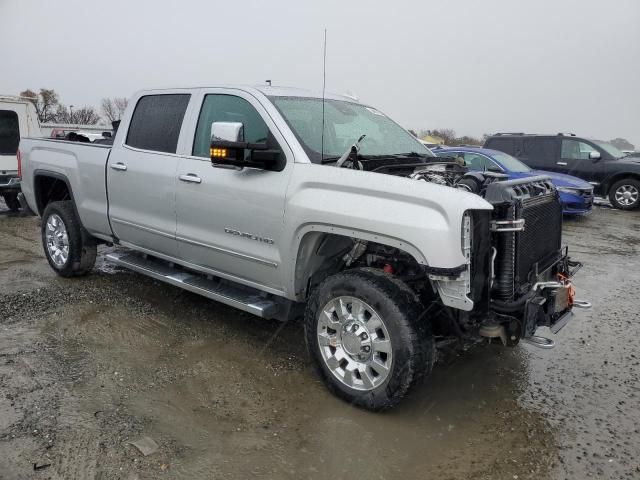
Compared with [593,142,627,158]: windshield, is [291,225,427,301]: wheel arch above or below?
below

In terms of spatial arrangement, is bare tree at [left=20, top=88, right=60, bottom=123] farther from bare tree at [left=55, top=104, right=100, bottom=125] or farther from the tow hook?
the tow hook

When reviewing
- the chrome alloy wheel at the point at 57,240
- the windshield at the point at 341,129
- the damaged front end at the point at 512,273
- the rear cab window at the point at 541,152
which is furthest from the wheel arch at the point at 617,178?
the chrome alloy wheel at the point at 57,240

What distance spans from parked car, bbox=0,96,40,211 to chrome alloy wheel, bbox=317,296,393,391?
29.3 ft

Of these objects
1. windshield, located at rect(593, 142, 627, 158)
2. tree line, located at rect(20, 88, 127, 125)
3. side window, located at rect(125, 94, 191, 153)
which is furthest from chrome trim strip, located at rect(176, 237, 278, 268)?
tree line, located at rect(20, 88, 127, 125)

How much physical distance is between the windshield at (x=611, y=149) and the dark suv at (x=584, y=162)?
4 centimetres

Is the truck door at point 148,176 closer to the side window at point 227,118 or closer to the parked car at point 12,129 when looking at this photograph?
the side window at point 227,118

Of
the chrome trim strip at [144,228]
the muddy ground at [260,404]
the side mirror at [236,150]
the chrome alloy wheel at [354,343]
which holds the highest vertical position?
the side mirror at [236,150]

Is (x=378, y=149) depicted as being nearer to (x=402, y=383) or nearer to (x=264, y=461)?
(x=402, y=383)

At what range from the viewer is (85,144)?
17.9ft

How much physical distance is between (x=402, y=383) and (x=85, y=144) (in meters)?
4.11

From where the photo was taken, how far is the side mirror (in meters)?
3.58

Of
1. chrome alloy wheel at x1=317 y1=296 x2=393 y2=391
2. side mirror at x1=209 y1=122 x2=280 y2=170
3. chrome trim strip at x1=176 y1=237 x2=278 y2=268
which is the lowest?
chrome alloy wheel at x1=317 y1=296 x2=393 y2=391

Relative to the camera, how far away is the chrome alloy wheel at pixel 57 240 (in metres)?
5.88

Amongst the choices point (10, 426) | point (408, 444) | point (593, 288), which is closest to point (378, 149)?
point (408, 444)
